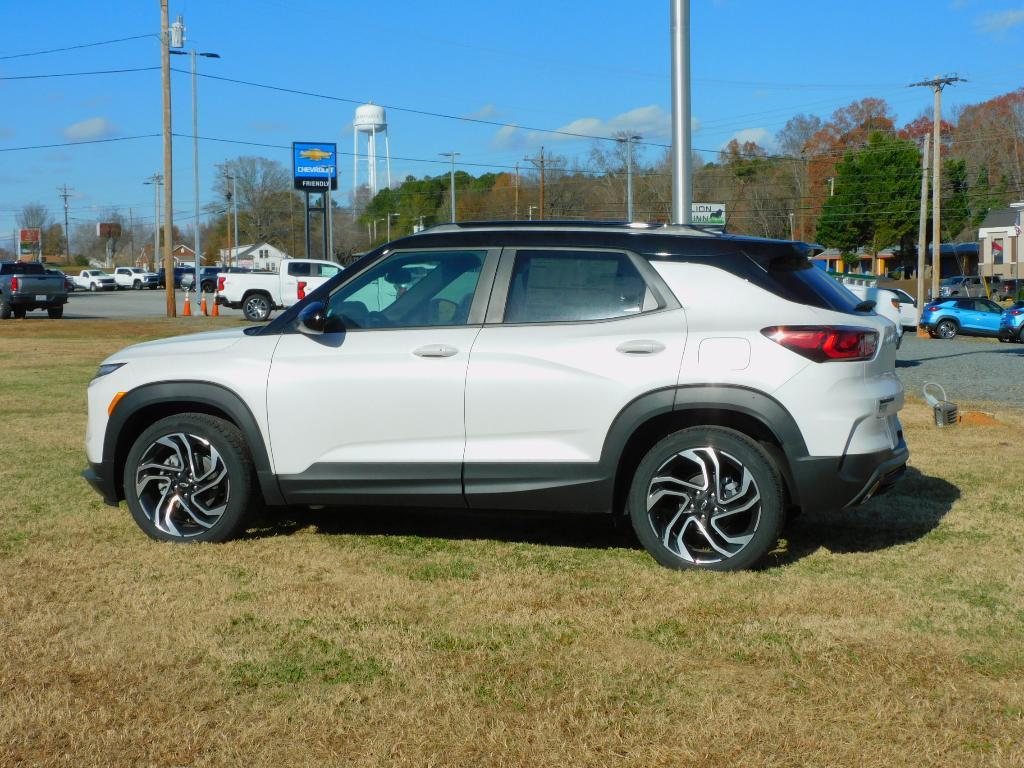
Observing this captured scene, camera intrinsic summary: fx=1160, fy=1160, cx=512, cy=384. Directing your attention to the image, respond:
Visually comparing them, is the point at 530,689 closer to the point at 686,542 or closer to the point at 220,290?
the point at 686,542

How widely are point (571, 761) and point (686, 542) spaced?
7.71 ft

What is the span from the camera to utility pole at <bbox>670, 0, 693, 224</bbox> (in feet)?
34.6

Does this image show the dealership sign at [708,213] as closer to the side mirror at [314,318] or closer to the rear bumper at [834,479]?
the side mirror at [314,318]

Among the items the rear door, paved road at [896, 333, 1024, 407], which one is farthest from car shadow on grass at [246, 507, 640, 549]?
paved road at [896, 333, 1024, 407]

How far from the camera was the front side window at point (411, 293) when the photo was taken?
→ 19.6ft

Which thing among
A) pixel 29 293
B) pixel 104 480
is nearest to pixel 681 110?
pixel 104 480

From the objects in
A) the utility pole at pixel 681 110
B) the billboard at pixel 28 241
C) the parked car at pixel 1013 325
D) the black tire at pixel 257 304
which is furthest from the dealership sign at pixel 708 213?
the billboard at pixel 28 241

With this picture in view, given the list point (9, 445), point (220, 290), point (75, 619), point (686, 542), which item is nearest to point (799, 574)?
point (686, 542)

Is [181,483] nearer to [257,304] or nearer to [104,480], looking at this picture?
[104,480]

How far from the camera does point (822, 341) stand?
536cm

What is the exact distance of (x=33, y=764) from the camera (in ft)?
11.5

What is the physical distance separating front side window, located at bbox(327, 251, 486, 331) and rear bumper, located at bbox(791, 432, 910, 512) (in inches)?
72.2

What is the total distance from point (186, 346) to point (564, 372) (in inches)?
84.3

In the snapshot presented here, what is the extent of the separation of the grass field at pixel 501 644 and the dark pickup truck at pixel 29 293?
3056 centimetres
